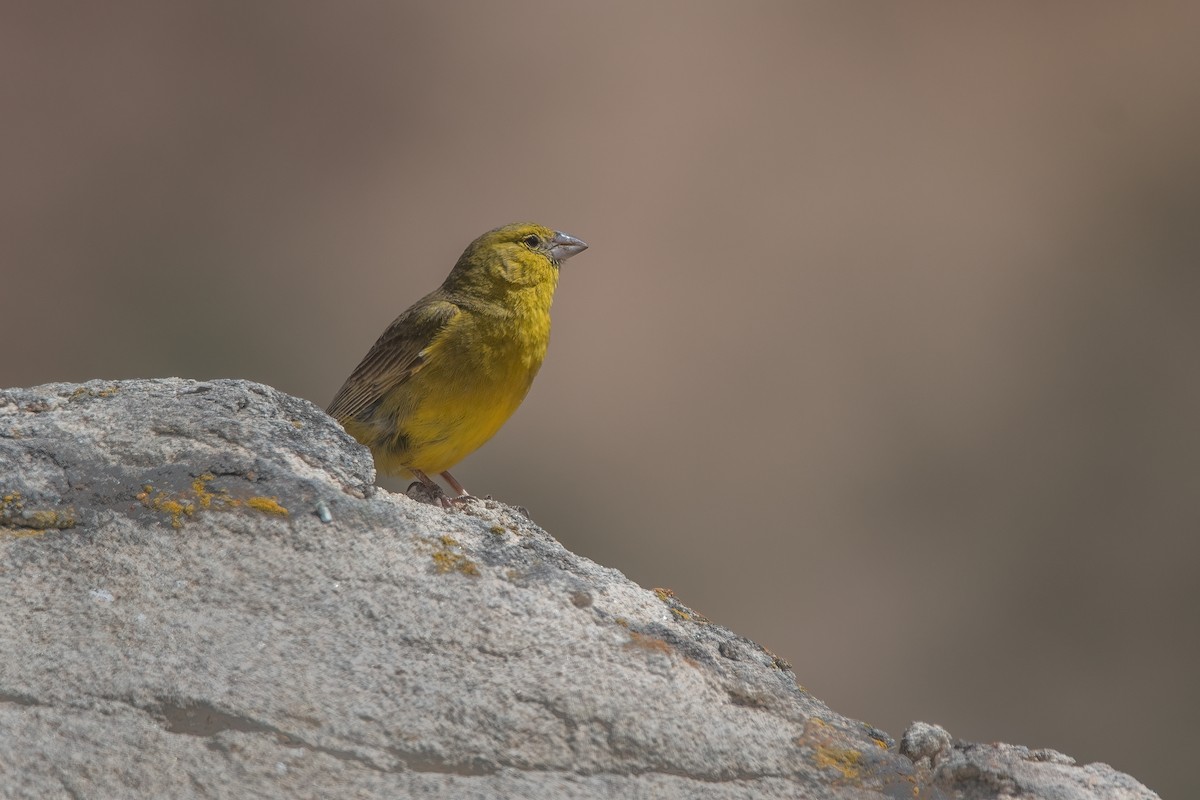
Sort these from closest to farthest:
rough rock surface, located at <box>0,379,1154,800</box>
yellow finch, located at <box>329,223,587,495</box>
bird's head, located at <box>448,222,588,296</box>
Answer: rough rock surface, located at <box>0,379,1154,800</box>, yellow finch, located at <box>329,223,587,495</box>, bird's head, located at <box>448,222,588,296</box>

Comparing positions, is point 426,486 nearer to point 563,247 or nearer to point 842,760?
point 563,247

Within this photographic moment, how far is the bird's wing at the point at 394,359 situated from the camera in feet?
16.2

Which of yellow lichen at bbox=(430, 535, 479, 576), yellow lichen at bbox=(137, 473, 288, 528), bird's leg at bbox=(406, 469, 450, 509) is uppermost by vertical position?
yellow lichen at bbox=(430, 535, 479, 576)

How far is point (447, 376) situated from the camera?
16.0ft

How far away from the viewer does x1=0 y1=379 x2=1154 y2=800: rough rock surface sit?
6.93 ft

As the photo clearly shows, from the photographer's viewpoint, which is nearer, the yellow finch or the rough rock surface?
the rough rock surface

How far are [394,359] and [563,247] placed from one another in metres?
1.05

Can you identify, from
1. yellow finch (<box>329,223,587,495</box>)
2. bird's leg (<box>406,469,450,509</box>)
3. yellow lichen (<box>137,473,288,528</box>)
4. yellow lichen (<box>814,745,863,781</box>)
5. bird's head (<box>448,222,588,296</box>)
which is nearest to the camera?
yellow lichen (<box>814,745,863,781</box>)

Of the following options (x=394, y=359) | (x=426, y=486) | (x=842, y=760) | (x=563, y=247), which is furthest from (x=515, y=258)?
(x=842, y=760)

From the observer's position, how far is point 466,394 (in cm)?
487

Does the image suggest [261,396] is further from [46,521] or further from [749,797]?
[749,797]

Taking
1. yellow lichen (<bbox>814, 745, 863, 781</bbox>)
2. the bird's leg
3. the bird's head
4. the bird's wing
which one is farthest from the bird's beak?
yellow lichen (<bbox>814, 745, 863, 781</bbox>)

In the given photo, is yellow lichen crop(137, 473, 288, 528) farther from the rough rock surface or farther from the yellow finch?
the yellow finch

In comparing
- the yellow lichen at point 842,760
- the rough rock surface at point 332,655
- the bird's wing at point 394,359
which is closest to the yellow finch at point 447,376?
the bird's wing at point 394,359
